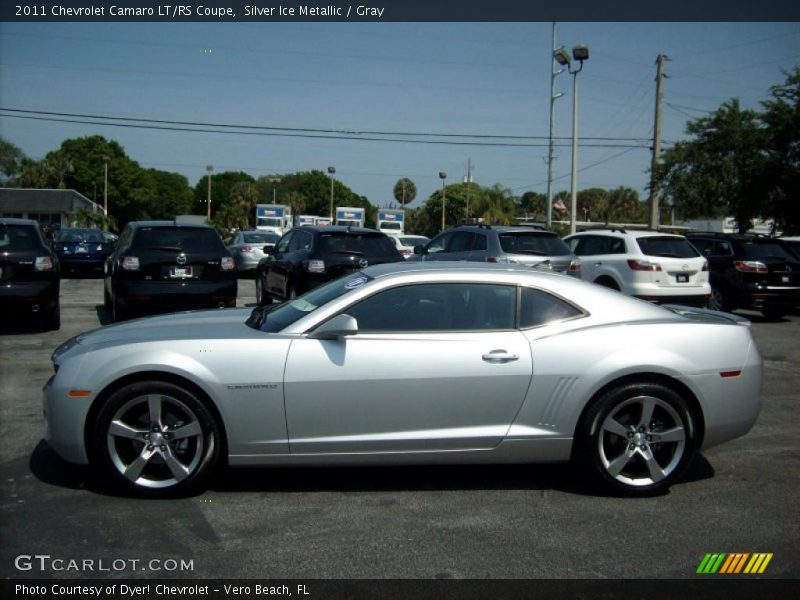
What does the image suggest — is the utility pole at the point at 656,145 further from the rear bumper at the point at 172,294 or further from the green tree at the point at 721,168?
the rear bumper at the point at 172,294

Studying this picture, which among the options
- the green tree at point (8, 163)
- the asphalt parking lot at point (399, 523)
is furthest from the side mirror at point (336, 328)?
the green tree at point (8, 163)

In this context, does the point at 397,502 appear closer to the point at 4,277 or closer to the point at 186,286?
the point at 186,286

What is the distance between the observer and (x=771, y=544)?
13.7 feet

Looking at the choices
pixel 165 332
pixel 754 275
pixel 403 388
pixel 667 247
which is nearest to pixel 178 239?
pixel 165 332

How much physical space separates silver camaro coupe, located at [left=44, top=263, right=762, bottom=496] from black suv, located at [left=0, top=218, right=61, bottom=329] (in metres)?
6.02

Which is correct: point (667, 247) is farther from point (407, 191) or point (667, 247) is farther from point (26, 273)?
point (407, 191)

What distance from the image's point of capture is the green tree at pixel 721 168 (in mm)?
23500

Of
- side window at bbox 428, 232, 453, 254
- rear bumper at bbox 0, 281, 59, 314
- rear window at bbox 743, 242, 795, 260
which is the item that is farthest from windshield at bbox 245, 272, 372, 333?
rear window at bbox 743, 242, 795, 260

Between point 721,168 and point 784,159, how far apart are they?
3.02 meters

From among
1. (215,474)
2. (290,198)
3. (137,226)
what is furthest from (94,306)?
(290,198)

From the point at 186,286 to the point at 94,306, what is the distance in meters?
4.60

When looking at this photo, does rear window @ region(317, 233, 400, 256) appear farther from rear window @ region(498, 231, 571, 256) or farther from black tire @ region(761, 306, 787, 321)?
black tire @ region(761, 306, 787, 321)

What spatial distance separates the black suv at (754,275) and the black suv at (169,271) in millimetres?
9249

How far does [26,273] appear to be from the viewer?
34.1 feet
